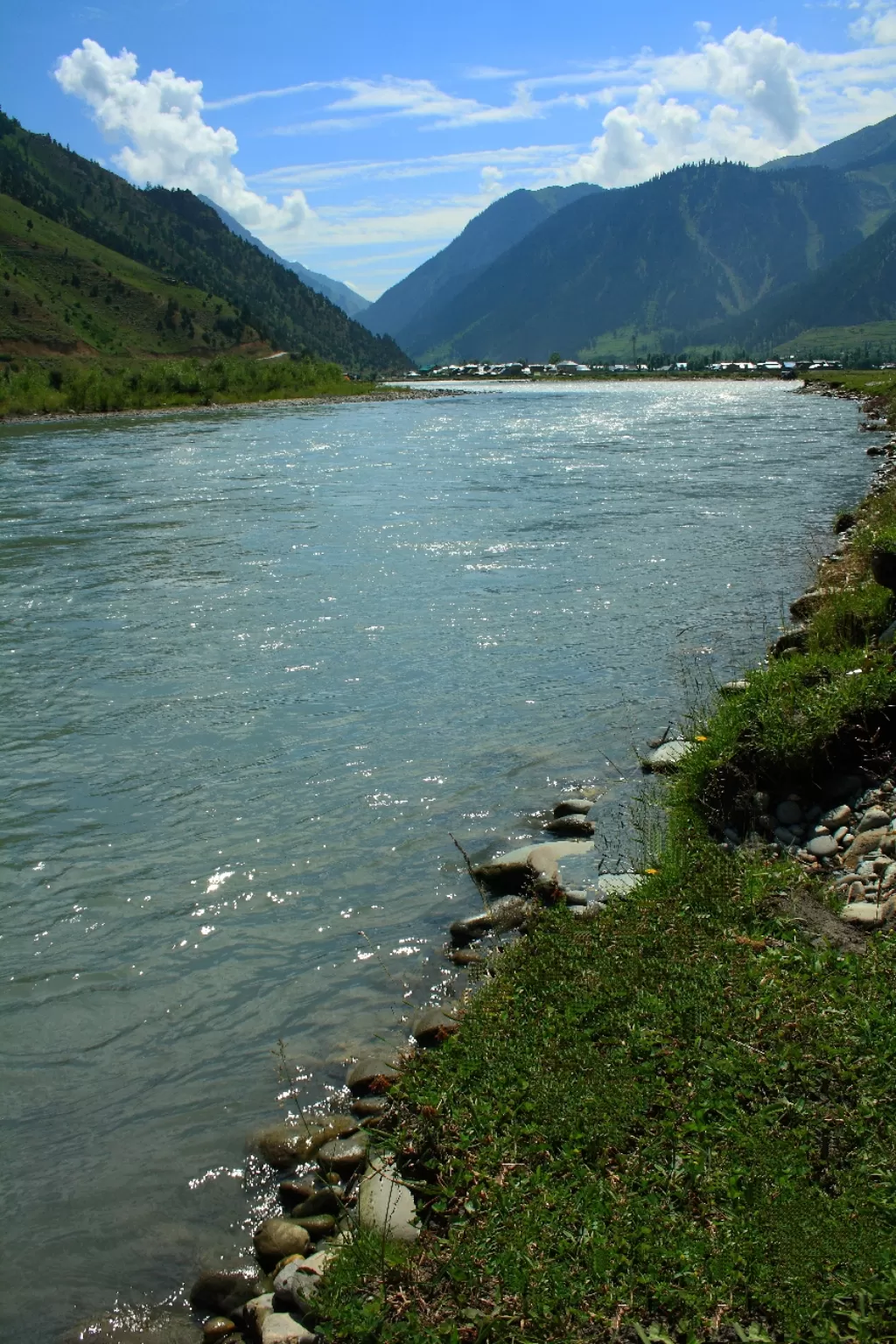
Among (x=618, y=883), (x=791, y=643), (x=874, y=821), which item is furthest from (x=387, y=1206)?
(x=791, y=643)

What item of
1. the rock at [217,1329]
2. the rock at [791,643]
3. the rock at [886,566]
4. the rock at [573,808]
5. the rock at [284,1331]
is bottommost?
the rock at [217,1329]

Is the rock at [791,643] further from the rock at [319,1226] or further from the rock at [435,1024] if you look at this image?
the rock at [319,1226]

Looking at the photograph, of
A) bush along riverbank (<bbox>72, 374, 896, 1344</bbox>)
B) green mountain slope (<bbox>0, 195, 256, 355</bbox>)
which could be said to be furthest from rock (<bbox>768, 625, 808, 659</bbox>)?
green mountain slope (<bbox>0, 195, 256, 355</bbox>)

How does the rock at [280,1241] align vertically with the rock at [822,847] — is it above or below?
below

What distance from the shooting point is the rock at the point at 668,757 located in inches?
439

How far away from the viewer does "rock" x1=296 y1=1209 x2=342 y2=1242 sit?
19.5 feet

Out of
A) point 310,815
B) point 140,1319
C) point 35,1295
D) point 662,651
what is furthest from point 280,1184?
point 662,651

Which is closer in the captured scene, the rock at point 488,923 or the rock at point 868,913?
the rock at point 868,913

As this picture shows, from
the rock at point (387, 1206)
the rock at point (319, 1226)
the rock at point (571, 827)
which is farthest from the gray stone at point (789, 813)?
the rock at point (319, 1226)

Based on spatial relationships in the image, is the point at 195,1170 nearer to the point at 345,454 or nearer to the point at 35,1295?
the point at 35,1295

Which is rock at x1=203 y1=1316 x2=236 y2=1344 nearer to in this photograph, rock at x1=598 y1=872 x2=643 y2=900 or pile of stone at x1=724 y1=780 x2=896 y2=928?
rock at x1=598 y1=872 x2=643 y2=900

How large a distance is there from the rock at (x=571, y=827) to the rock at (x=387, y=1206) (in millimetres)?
5138

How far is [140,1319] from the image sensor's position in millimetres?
5676

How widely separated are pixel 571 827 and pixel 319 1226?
5447 millimetres
